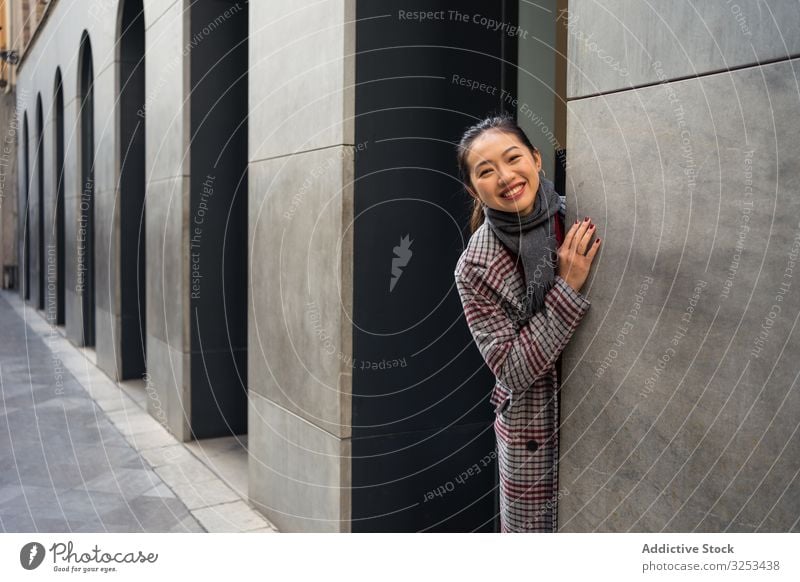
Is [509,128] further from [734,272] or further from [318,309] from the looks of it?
[318,309]

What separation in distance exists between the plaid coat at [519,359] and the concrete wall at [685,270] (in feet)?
0.23

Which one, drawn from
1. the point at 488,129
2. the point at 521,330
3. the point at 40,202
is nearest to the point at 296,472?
the point at 521,330

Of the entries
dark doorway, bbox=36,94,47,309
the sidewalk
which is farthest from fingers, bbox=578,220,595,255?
dark doorway, bbox=36,94,47,309

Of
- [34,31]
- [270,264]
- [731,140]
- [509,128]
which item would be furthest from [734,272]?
[34,31]

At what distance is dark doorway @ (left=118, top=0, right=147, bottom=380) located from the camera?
Answer: 9516 mm

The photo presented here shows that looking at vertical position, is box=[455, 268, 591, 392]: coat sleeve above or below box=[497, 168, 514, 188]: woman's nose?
below

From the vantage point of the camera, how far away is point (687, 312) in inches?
93.1

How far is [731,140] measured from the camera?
7.26 feet

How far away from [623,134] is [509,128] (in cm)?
38

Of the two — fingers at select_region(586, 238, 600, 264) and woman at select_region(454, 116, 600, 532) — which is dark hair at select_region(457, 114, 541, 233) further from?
fingers at select_region(586, 238, 600, 264)

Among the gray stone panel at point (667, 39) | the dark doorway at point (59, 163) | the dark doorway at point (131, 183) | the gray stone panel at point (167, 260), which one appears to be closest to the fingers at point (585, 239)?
the gray stone panel at point (667, 39)

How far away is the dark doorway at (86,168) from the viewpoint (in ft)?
38.8

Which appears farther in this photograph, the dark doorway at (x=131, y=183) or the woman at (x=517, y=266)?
the dark doorway at (x=131, y=183)

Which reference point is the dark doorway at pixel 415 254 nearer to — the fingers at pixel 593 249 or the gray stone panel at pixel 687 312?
the gray stone panel at pixel 687 312
